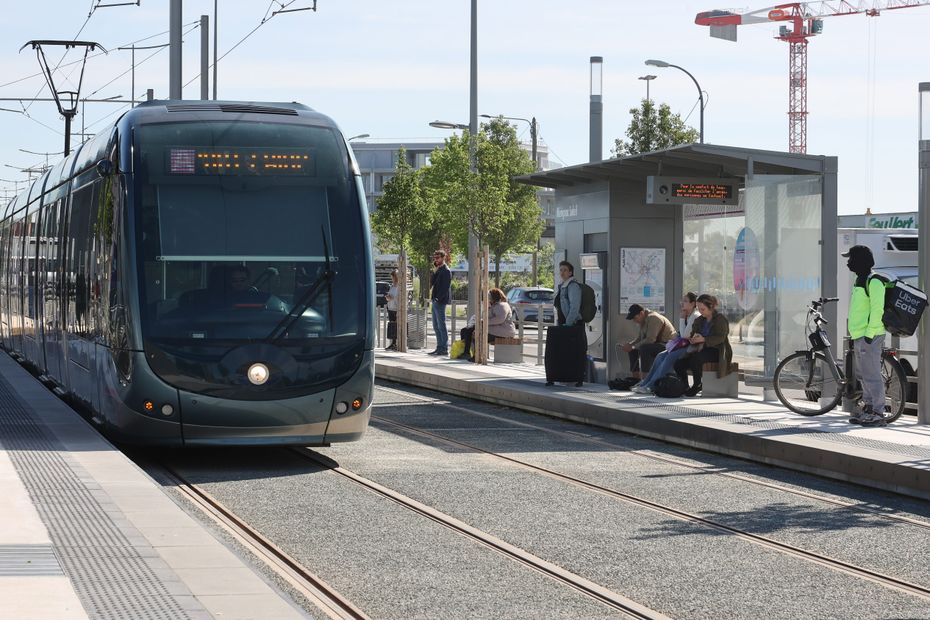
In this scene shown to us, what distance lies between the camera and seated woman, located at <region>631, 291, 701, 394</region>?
17.4 m

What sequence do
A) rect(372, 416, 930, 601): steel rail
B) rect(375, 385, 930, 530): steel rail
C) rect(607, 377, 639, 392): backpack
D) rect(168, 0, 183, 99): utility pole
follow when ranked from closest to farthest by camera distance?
rect(372, 416, 930, 601): steel rail
rect(375, 385, 930, 530): steel rail
rect(607, 377, 639, 392): backpack
rect(168, 0, 183, 99): utility pole

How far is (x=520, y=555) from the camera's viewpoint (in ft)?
25.8

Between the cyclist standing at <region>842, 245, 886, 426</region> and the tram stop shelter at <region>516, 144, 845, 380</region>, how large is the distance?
1.29 meters

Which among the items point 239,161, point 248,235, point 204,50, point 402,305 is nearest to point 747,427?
point 248,235

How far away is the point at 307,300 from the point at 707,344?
21.7 feet

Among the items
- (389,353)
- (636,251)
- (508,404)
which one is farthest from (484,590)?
(389,353)

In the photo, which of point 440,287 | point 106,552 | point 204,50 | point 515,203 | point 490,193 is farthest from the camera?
point 515,203

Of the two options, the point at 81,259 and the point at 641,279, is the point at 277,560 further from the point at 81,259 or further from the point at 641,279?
the point at 641,279

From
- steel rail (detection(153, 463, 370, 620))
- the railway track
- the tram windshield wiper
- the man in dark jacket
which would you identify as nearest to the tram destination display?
the railway track

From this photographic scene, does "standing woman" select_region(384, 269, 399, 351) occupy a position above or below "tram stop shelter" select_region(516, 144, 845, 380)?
below

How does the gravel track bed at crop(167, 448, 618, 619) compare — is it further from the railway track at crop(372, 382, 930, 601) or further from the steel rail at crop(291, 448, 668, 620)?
the railway track at crop(372, 382, 930, 601)

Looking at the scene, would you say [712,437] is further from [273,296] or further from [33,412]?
[33,412]

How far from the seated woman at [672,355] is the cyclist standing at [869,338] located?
3.32m

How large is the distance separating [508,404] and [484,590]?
11584mm
